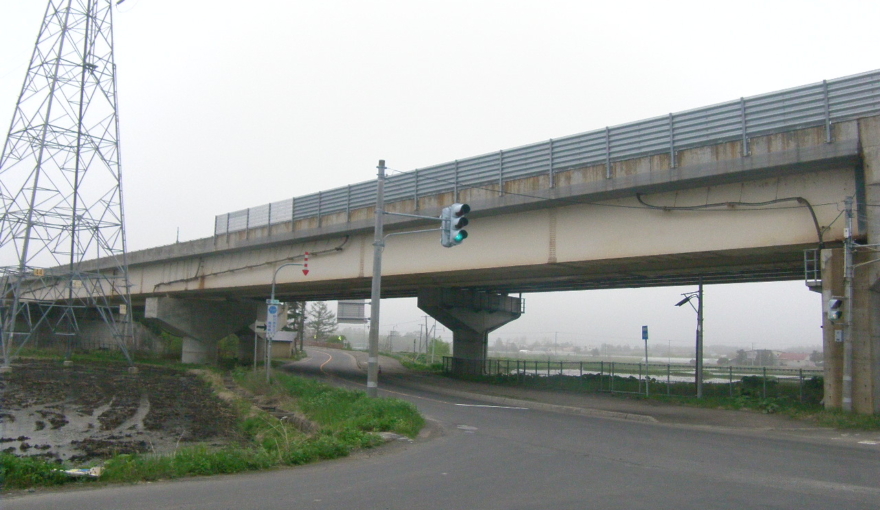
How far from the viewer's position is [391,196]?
27234 mm

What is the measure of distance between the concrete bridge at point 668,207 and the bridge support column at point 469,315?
793cm

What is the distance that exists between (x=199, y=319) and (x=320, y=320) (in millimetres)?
100838

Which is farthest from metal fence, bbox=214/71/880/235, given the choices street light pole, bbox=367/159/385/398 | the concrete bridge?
street light pole, bbox=367/159/385/398

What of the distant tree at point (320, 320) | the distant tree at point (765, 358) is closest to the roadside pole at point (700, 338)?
the distant tree at point (765, 358)

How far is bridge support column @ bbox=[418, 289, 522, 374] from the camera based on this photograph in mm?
37625

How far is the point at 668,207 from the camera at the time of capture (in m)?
18.7

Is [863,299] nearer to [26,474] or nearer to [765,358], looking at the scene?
[26,474]

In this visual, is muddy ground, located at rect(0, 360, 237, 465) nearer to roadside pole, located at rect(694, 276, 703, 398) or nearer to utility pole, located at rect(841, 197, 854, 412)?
utility pole, located at rect(841, 197, 854, 412)

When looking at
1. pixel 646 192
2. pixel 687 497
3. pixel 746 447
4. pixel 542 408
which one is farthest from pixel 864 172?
pixel 542 408

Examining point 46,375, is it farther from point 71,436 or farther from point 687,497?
point 687,497

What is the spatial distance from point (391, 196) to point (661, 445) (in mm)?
16252

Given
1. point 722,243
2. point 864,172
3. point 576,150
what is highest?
point 576,150

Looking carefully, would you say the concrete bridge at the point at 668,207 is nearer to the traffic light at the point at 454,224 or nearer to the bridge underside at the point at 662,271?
the bridge underside at the point at 662,271

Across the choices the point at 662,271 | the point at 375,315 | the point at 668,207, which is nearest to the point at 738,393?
the point at 662,271
